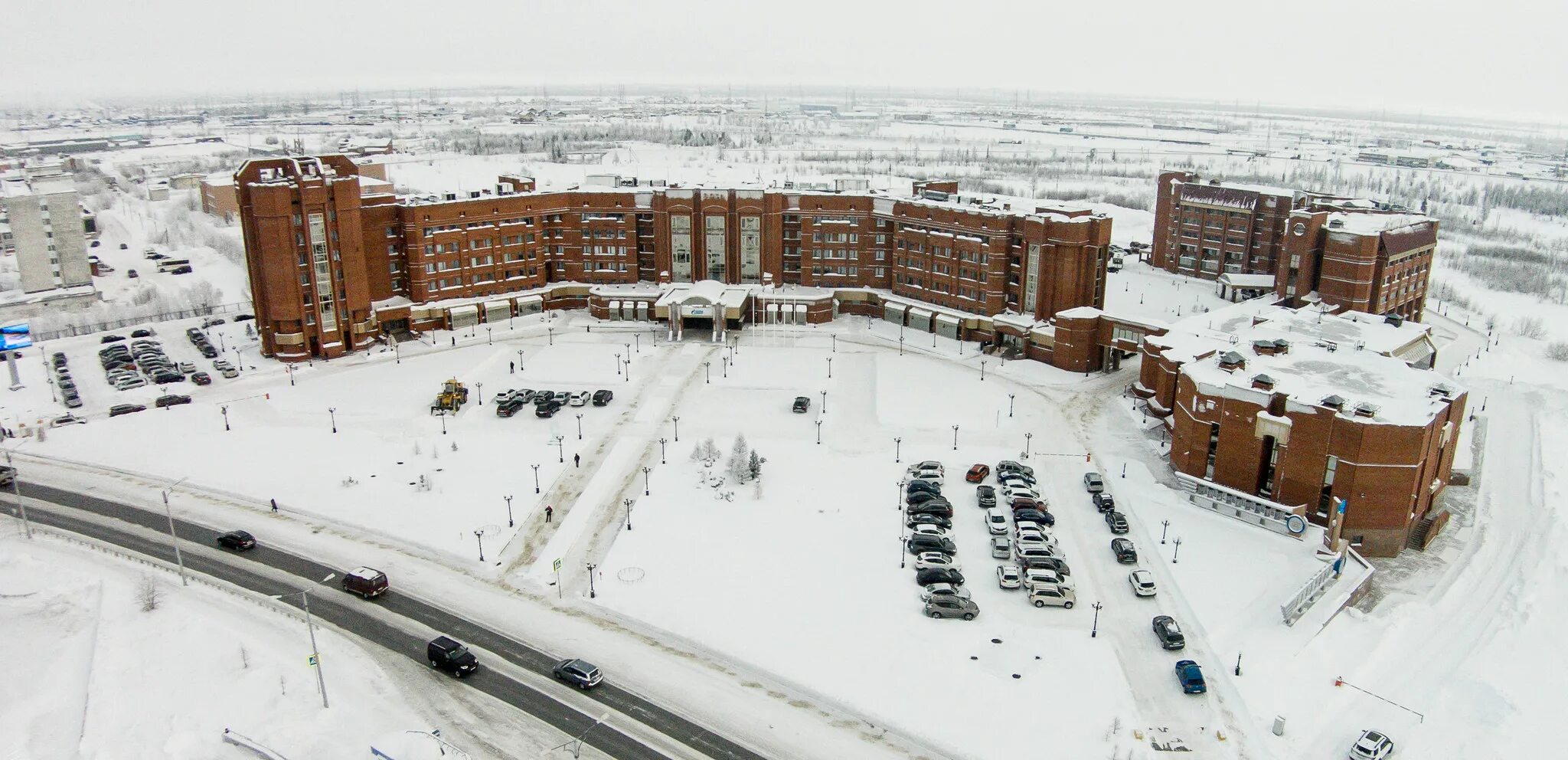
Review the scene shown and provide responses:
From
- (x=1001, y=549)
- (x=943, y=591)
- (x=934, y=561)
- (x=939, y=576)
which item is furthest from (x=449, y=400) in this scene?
(x=1001, y=549)

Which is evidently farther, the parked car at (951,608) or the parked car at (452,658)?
the parked car at (951,608)

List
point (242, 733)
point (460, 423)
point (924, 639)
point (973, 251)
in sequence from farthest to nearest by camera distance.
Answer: point (973, 251)
point (460, 423)
point (924, 639)
point (242, 733)

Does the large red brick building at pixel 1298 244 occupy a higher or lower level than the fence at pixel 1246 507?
higher

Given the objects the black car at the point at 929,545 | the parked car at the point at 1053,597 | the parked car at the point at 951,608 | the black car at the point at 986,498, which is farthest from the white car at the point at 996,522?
the parked car at the point at 951,608

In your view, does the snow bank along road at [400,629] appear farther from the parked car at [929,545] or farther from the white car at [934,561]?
the parked car at [929,545]

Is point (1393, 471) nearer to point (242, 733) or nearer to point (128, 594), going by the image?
point (242, 733)

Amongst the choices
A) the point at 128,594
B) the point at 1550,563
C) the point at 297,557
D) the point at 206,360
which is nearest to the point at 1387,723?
Answer: the point at 1550,563
